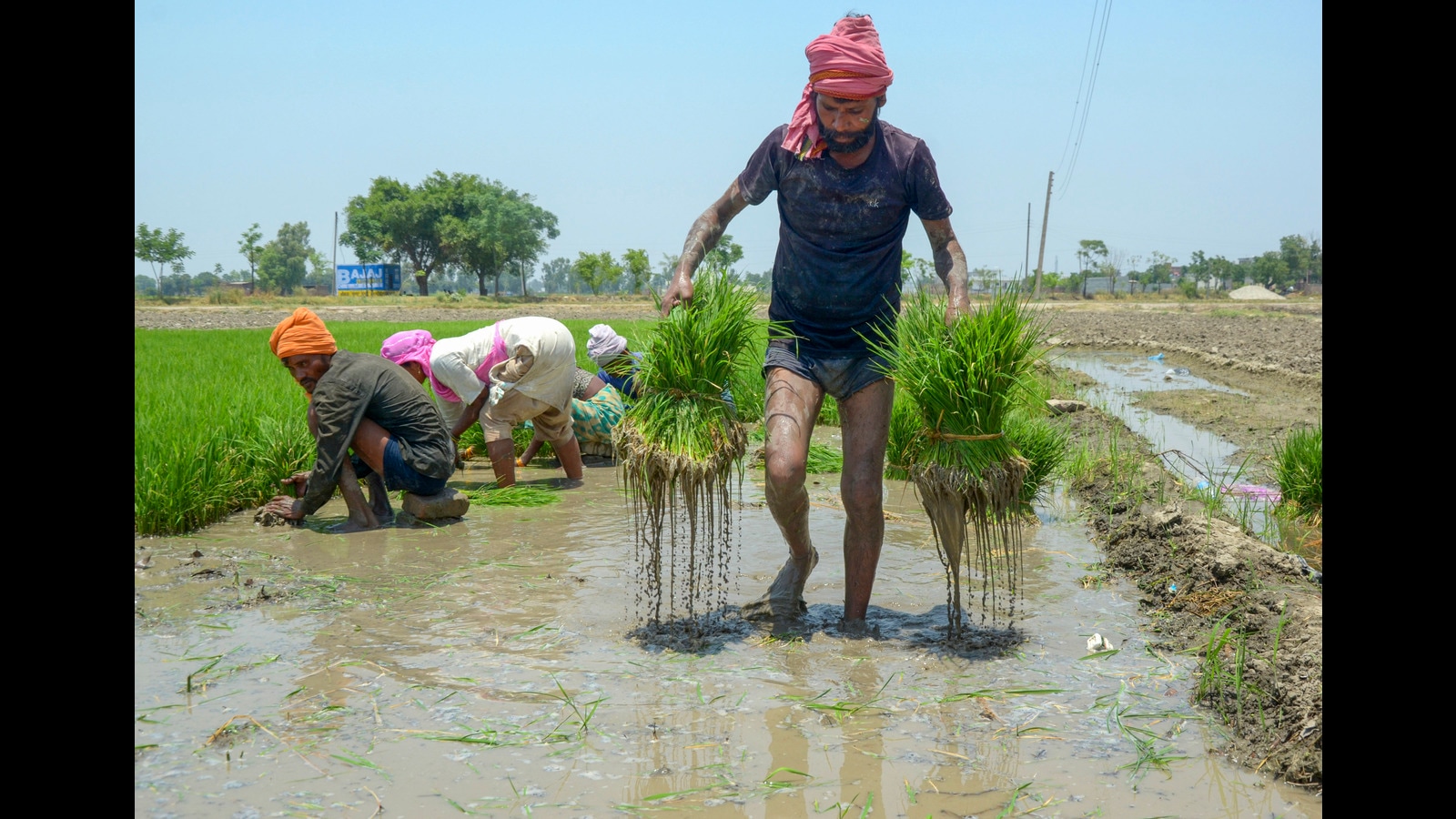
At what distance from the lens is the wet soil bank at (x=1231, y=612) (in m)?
2.88

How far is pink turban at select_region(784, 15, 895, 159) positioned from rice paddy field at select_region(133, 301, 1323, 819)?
115 centimetres

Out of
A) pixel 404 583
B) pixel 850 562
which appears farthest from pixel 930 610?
pixel 404 583

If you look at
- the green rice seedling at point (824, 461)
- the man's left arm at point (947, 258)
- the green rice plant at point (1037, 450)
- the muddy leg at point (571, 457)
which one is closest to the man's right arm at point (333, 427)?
the muddy leg at point (571, 457)

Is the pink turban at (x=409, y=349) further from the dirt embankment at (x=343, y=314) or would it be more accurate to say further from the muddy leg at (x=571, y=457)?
the dirt embankment at (x=343, y=314)

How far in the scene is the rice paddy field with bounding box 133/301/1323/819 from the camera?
2.65 meters

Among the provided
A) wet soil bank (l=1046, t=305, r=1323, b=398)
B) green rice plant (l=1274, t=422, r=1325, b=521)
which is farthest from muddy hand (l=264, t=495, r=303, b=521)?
wet soil bank (l=1046, t=305, r=1323, b=398)

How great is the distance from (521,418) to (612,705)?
3.61 meters

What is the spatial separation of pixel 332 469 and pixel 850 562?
290 centimetres

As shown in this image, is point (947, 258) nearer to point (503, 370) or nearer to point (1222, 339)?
point (503, 370)

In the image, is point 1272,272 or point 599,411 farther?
point 1272,272

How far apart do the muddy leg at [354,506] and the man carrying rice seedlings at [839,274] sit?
2.58m

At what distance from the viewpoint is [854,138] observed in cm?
367

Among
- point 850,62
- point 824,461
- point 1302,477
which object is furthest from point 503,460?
point 1302,477

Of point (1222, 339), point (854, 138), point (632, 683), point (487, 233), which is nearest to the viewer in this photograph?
point (632, 683)
